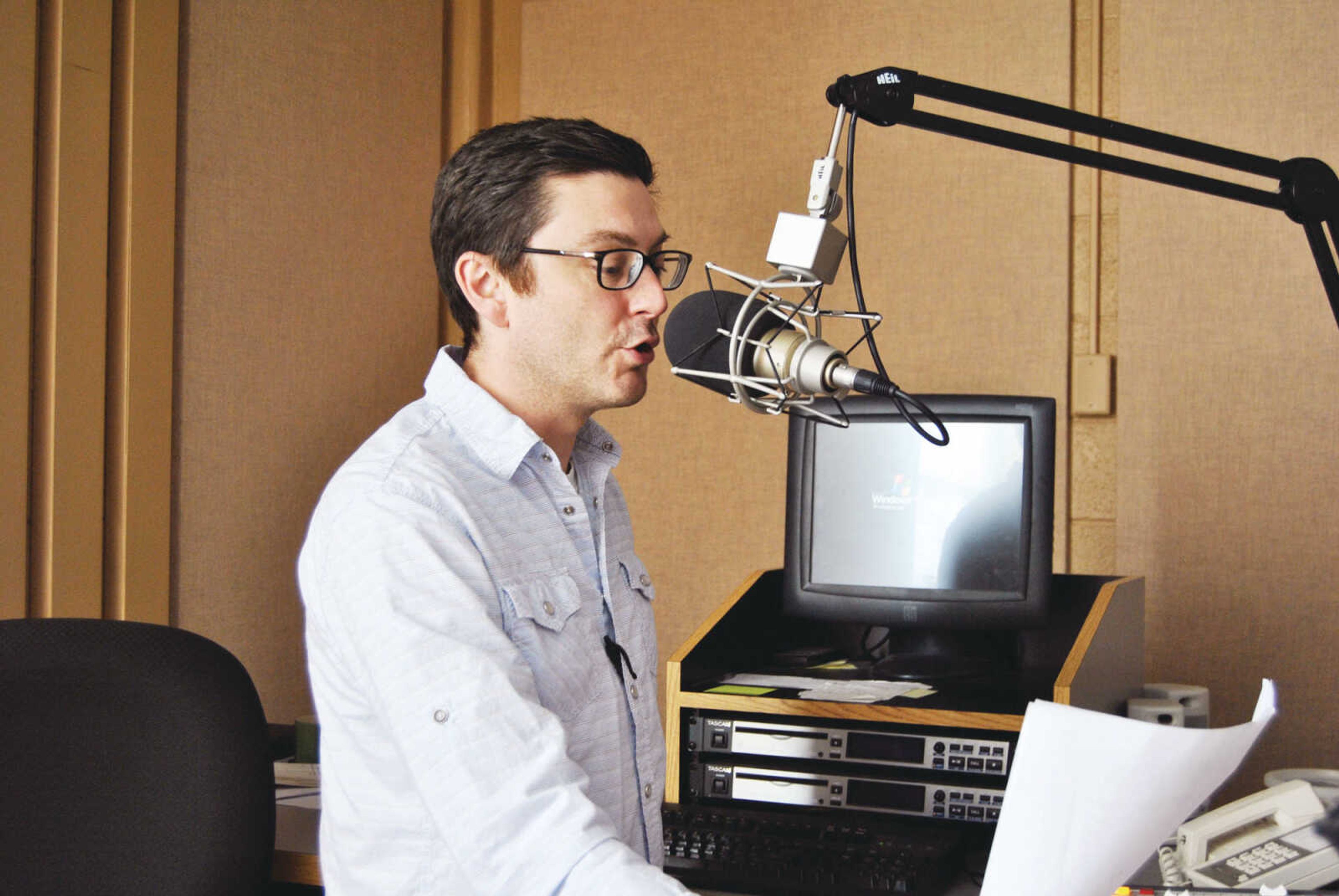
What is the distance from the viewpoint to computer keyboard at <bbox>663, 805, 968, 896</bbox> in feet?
4.71

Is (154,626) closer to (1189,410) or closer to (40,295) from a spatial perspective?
(40,295)

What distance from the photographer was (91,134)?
1.77m

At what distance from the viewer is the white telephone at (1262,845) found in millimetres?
1194

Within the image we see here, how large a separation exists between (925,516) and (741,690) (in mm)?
375

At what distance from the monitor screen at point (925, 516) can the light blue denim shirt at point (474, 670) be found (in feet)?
1.43

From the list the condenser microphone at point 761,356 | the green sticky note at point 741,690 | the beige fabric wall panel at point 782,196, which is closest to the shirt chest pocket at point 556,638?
the condenser microphone at point 761,356

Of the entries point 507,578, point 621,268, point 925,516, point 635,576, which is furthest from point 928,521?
point 507,578

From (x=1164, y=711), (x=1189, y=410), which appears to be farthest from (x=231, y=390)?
(x=1189, y=410)

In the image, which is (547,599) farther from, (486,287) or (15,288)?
(15,288)

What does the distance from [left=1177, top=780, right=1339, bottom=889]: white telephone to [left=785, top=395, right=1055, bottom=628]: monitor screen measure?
0.51 meters

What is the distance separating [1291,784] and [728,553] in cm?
136

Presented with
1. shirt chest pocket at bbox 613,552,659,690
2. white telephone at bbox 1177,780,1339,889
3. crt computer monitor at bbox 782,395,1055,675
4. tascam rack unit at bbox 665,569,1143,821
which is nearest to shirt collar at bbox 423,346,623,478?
shirt chest pocket at bbox 613,552,659,690

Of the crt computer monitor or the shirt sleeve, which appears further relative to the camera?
the crt computer monitor

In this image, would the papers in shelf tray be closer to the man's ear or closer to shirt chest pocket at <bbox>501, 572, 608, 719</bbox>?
shirt chest pocket at <bbox>501, 572, 608, 719</bbox>
